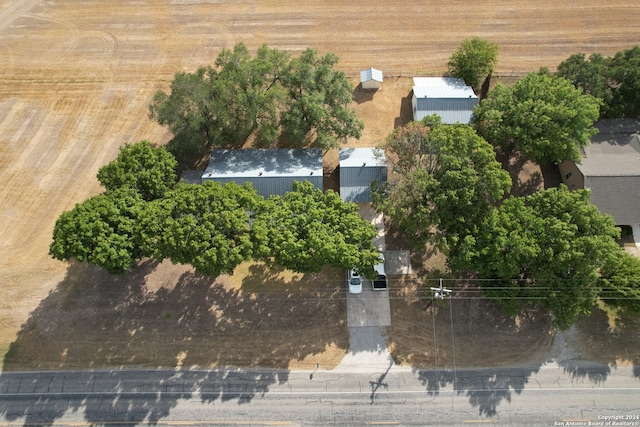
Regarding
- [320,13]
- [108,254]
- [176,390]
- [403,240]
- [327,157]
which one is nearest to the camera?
[108,254]

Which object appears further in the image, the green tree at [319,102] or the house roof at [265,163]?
the house roof at [265,163]

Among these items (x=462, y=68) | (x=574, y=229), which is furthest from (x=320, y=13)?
(x=574, y=229)

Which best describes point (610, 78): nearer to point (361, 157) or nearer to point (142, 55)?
point (361, 157)

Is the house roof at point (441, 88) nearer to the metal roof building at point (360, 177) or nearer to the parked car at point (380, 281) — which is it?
the metal roof building at point (360, 177)

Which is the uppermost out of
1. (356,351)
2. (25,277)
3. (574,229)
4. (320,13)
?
(320,13)

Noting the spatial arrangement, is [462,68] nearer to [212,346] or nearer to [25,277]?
[212,346]

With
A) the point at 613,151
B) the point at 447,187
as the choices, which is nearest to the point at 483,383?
the point at 447,187

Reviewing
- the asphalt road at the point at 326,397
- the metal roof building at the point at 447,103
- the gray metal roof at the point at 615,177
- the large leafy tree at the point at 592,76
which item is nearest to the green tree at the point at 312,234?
the asphalt road at the point at 326,397
